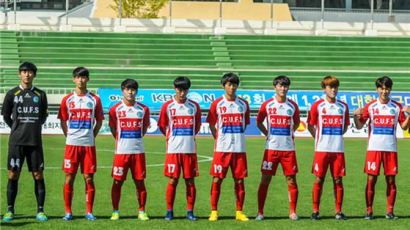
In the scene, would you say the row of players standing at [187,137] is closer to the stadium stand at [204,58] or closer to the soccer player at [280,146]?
the soccer player at [280,146]

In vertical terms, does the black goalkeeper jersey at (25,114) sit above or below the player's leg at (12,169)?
above

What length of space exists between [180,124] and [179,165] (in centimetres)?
62

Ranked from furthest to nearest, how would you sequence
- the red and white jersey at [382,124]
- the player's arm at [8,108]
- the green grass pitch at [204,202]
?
the red and white jersey at [382,124], the player's arm at [8,108], the green grass pitch at [204,202]

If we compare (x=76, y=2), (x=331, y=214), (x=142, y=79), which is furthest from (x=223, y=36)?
(x=331, y=214)

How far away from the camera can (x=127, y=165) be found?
12312mm

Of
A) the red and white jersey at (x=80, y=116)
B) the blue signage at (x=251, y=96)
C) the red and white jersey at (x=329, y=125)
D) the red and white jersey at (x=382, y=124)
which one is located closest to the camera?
the red and white jersey at (x=80, y=116)

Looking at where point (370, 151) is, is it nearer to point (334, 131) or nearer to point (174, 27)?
point (334, 131)

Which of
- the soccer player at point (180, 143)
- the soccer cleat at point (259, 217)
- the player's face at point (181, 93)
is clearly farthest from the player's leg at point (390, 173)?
the player's face at point (181, 93)

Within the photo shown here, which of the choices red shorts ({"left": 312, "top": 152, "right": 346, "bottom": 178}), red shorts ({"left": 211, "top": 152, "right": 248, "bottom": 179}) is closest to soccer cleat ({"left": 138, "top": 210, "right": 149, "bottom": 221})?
red shorts ({"left": 211, "top": 152, "right": 248, "bottom": 179})

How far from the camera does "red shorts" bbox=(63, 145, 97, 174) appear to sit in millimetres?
12133

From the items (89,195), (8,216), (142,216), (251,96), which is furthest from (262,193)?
(251,96)

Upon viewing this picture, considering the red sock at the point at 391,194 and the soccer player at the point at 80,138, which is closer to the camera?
the soccer player at the point at 80,138

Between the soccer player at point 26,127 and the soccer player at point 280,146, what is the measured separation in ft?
10.9

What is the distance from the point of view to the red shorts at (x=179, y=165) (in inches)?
488
